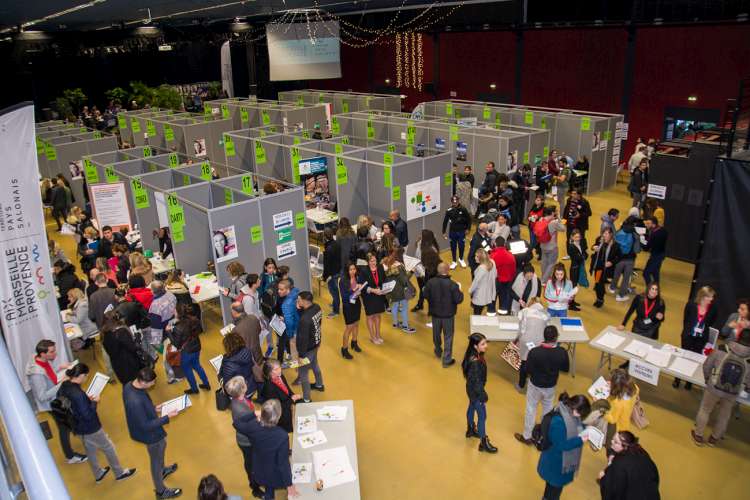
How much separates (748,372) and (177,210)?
6976 mm

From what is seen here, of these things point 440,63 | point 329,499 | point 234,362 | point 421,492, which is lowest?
point 421,492

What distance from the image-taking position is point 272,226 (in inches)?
313

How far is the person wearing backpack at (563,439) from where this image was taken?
4129 mm

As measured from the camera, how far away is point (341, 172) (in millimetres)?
9922

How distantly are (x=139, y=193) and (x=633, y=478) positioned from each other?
7882 millimetres

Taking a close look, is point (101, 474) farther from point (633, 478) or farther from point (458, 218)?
point (458, 218)

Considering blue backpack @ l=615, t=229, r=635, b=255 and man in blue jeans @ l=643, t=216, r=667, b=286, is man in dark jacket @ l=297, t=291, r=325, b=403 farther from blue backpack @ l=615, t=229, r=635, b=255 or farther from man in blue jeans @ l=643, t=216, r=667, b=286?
man in blue jeans @ l=643, t=216, r=667, b=286

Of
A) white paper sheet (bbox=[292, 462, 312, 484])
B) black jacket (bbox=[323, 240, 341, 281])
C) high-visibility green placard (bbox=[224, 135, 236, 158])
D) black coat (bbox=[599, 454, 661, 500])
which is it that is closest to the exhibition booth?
high-visibility green placard (bbox=[224, 135, 236, 158])

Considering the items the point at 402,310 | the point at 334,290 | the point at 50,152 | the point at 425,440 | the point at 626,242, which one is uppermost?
the point at 50,152

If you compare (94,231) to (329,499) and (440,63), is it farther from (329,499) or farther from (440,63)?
(440,63)

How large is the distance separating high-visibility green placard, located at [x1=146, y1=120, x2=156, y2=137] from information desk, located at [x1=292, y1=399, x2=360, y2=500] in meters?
13.5

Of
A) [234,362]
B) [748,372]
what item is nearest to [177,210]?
[234,362]

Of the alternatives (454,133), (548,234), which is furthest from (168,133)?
(548,234)

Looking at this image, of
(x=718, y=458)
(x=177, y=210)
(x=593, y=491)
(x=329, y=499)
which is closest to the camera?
(x=329, y=499)
